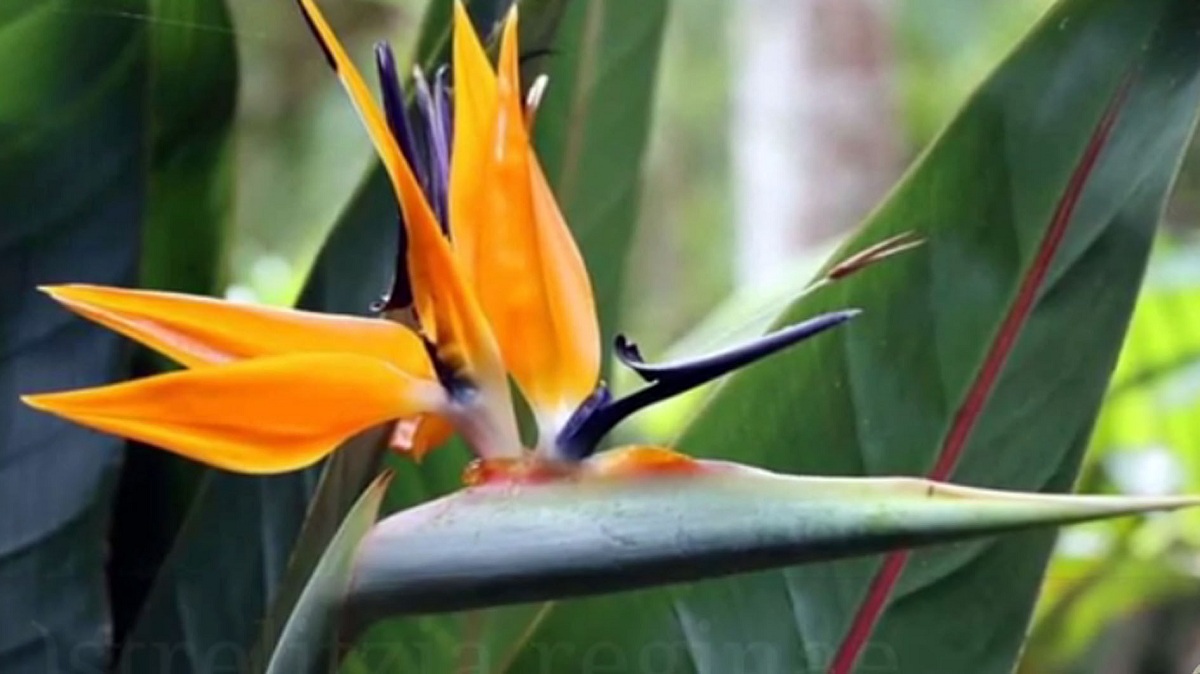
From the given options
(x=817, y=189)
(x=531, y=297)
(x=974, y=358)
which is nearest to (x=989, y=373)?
(x=974, y=358)

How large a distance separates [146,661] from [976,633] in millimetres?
319

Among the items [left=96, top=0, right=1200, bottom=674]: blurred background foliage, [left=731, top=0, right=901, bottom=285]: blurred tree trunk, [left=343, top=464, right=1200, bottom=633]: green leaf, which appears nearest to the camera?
[left=343, top=464, right=1200, bottom=633]: green leaf

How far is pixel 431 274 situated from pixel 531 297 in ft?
0.10

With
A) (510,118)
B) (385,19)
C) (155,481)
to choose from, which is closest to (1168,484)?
(385,19)

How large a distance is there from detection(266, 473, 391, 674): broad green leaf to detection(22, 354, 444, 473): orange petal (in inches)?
1.4

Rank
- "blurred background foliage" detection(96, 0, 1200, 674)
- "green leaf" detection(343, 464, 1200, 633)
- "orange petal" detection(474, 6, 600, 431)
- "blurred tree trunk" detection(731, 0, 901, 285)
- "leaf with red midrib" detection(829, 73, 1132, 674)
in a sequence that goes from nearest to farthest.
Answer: "green leaf" detection(343, 464, 1200, 633)
"orange petal" detection(474, 6, 600, 431)
"leaf with red midrib" detection(829, 73, 1132, 674)
"blurred background foliage" detection(96, 0, 1200, 674)
"blurred tree trunk" detection(731, 0, 901, 285)

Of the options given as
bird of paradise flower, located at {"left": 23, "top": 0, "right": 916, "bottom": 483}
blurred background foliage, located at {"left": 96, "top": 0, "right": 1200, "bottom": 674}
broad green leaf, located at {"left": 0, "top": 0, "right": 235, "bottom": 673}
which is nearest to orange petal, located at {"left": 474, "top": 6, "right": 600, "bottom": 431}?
bird of paradise flower, located at {"left": 23, "top": 0, "right": 916, "bottom": 483}

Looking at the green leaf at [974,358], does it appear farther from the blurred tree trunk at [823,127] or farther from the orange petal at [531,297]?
the blurred tree trunk at [823,127]

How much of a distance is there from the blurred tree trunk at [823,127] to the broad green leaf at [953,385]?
115 cm

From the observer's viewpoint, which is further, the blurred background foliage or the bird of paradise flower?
the blurred background foliage

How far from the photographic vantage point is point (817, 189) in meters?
1.82

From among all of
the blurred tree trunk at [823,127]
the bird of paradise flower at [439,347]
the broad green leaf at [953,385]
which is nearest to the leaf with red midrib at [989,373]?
the broad green leaf at [953,385]

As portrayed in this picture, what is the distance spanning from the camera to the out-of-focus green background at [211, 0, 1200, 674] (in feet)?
3.42

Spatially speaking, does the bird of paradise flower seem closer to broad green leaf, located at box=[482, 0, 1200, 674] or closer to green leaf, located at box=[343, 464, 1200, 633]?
green leaf, located at box=[343, 464, 1200, 633]
